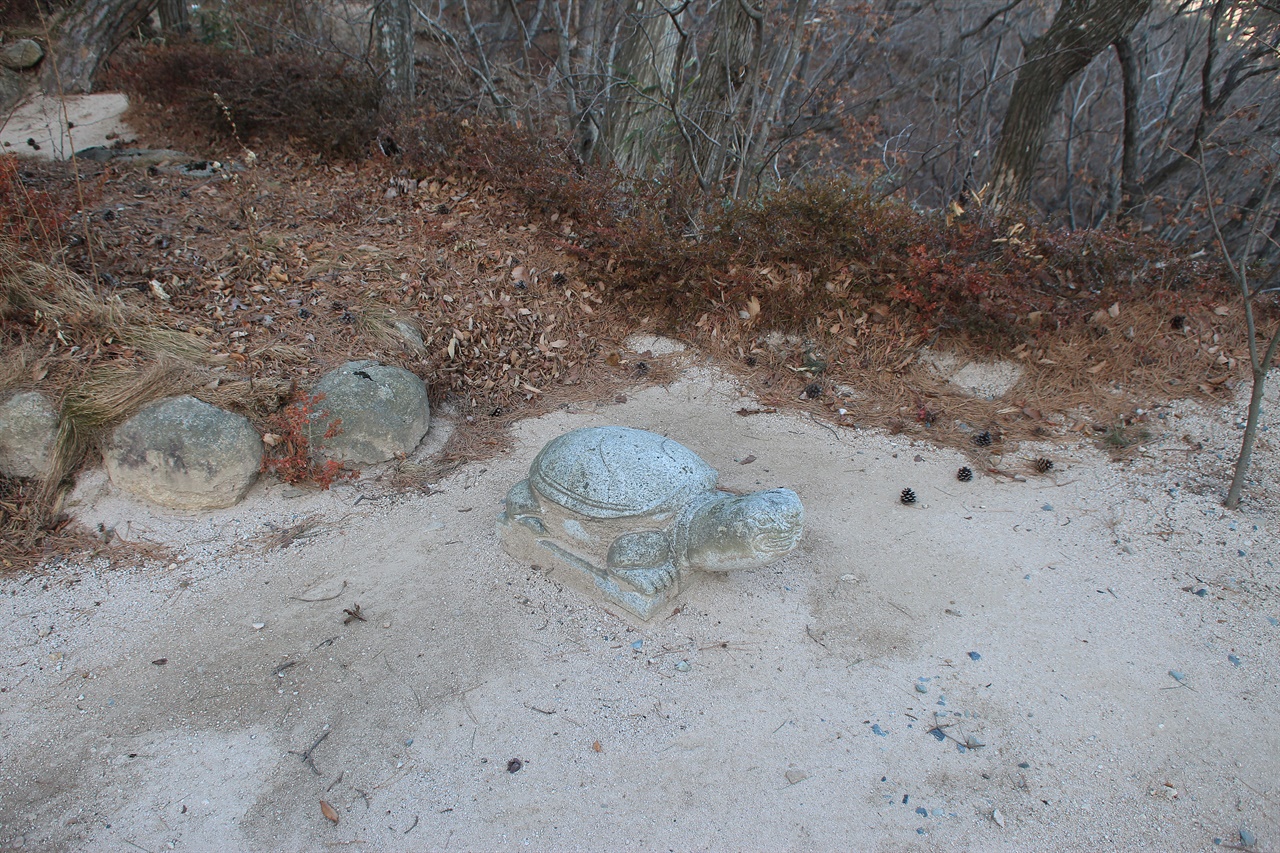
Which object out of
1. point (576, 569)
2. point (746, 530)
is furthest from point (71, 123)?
point (746, 530)

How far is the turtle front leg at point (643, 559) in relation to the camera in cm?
301

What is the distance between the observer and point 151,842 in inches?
91.4

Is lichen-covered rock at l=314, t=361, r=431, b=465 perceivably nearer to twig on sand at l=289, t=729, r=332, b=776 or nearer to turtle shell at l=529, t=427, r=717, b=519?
turtle shell at l=529, t=427, r=717, b=519

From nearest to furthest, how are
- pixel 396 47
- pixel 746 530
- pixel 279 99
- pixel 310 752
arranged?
1. pixel 310 752
2. pixel 746 530
3. pixel 279 99
4. pixel 396 47

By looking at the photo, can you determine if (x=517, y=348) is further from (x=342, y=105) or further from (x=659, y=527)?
(x=342, y=105)

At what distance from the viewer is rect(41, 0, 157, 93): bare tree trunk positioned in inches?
348

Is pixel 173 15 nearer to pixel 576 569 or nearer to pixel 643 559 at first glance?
pixel 576 569

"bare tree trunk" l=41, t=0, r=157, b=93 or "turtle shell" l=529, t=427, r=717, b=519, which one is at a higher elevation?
"bare tree trunk" l=41, t=0, r=157, b=93

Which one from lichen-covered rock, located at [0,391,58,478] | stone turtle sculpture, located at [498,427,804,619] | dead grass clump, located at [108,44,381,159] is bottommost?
lichen-covered rock, located at [0,391,58,478]

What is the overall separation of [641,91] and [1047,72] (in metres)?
3.36

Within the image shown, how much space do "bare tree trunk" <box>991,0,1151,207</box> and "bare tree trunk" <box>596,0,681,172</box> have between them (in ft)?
9.73

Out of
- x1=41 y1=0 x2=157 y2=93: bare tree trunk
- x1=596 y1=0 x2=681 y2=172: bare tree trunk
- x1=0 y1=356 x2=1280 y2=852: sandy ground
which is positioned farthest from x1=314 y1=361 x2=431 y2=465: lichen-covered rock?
x1=41 y1=0 x2=157 y2=93: bare tree trunk

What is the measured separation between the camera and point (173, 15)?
9969 millimetres

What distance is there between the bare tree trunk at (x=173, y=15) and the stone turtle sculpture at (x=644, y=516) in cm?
1067
